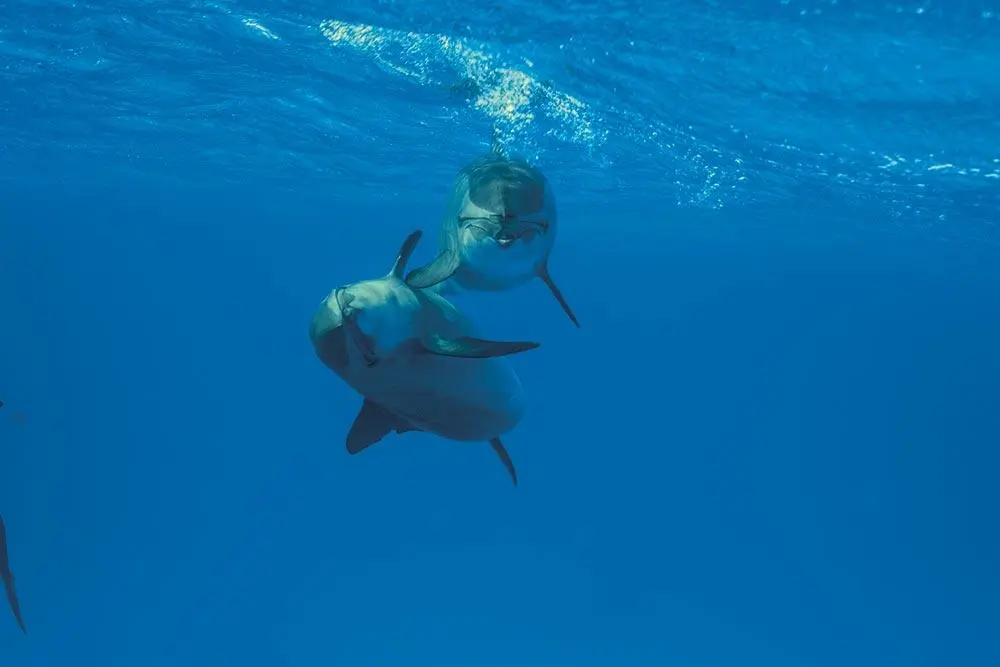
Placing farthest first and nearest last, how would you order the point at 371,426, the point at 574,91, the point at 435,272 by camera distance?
the point at 574,91, the point at 435,272, the point at 371,426

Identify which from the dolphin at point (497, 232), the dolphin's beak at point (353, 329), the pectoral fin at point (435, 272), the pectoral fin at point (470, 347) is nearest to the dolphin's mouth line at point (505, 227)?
the dolphin at point (497, 232)

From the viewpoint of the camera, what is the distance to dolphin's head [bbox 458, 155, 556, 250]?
464 cm

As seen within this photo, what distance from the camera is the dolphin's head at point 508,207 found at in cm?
464

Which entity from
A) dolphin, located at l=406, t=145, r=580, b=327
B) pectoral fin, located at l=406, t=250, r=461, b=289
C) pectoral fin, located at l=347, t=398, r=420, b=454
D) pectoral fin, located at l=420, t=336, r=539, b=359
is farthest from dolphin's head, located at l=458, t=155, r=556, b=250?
pectoral fin, located at l=347, t=398, r=420, b=454

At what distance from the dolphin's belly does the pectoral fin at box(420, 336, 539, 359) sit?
0.27 feet

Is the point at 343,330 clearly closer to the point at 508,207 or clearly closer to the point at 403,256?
the point at 403,256

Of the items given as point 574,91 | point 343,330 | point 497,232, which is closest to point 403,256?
point 497,232

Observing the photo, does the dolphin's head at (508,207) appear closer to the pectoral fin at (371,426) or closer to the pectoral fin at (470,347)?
the pectoral fin at (470,347)

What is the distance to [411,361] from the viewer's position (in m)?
3.80

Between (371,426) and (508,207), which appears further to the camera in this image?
(508,207)

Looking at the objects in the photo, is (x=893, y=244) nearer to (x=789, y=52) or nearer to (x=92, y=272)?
(x=789, y=52)

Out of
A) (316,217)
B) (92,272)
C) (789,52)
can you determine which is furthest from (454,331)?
(92,272)

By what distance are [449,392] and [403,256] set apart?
742 mm

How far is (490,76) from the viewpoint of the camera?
51.8ft
